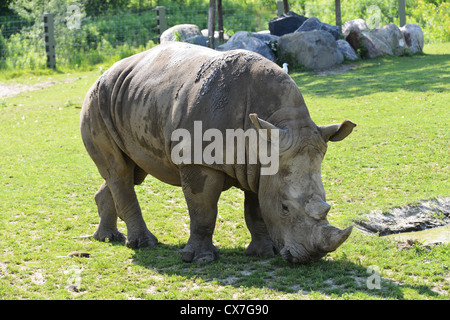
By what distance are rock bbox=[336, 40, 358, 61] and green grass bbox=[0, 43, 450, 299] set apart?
3.34 metres

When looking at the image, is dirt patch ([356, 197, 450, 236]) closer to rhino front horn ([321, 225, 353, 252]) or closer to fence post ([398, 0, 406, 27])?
rhino front horn ([321, 225, 353, 252])

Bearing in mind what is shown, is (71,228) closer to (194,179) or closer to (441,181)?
(194,179)

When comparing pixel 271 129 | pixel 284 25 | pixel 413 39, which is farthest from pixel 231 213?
pixel 413 39

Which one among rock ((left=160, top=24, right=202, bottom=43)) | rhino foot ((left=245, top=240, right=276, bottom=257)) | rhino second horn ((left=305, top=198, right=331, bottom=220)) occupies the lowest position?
rhino foot ((left=245, top=240, right=276, bottom=257))

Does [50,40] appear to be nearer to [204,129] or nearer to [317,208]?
[204,129]

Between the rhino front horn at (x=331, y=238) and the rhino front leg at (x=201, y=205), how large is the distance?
3.93 feet

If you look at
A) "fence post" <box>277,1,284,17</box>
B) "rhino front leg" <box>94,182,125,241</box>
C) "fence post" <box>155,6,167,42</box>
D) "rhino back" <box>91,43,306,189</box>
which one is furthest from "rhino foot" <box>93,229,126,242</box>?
"fence post" <box>277,1,284,17</box>

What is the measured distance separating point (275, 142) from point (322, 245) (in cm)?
95

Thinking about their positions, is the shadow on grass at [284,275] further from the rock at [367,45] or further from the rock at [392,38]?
the rock at [392,38]

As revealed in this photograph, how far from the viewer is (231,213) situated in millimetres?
8266

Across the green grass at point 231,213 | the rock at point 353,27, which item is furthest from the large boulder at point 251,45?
the rock at point 353,27

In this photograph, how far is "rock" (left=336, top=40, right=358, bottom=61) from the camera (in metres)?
19.2

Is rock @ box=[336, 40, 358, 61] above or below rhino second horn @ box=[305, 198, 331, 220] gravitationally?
above

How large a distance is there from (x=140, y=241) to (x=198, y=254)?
1011mm
